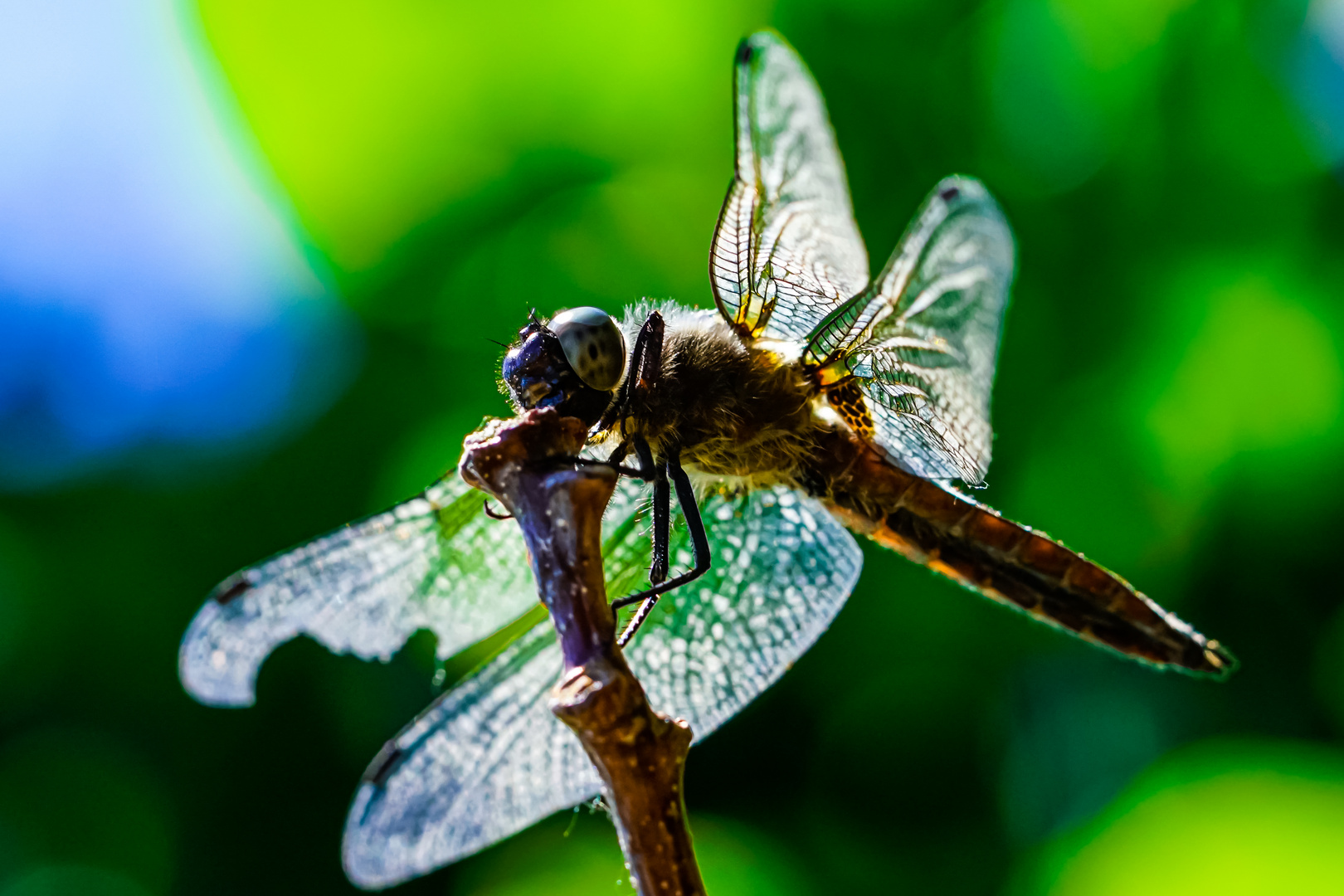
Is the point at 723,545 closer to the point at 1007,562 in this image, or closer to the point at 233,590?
the point at 1007,562

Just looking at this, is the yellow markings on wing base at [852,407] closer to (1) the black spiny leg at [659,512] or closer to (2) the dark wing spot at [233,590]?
(1) the black spiny leg at [659,512]

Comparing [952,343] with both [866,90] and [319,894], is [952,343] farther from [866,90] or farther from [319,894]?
[319,894]

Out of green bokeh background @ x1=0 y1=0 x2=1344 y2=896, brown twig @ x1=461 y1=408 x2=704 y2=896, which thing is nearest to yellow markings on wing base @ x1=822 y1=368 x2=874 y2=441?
brown twig @ x1=461 y1=408 x2=704 y2=896

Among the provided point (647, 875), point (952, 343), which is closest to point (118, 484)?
point (952, 343)

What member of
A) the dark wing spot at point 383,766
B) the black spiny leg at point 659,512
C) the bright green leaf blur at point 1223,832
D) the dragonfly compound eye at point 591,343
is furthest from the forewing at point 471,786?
the bright green leaf blur at point 1223,832

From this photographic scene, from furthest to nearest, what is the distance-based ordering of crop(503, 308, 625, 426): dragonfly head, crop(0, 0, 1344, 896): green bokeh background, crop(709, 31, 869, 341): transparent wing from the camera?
crop(0, 0, 1344, 896): green bokeh background → crop(709, 31, 869, 341): transparent wing → crop(503, 308, 625, 426): dragonfly head

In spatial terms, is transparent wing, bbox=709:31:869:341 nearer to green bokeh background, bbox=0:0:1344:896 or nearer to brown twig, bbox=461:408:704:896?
brown twig, bbox=461:408:704:896
